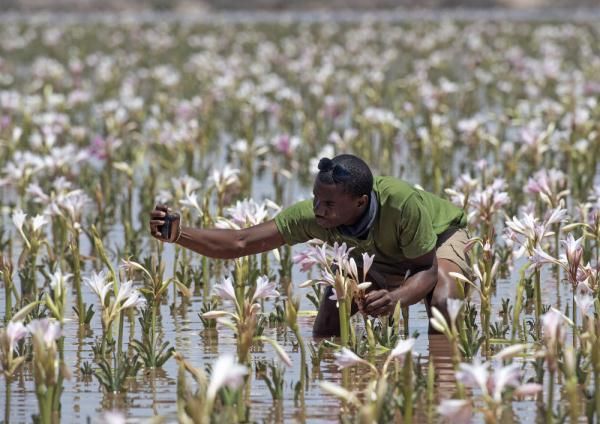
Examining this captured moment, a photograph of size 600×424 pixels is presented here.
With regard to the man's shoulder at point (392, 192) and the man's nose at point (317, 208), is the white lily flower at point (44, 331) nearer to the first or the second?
the man's nose at point (317, 208)

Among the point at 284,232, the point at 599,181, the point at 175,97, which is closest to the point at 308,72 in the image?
the point at 175,97

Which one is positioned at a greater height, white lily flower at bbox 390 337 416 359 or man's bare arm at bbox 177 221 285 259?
man's bare arm at bbox 177 221 285 259

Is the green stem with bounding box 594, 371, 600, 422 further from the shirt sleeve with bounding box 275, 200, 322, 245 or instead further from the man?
the shirt sleeve with bounding box 275, 200, 322, 245

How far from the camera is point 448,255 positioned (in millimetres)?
7223

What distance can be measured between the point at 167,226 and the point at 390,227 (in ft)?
3.08

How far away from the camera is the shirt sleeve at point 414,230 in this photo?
6.64 metres

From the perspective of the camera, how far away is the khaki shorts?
23.2 feet

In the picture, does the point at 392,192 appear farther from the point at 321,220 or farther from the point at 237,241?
the point at 237,241

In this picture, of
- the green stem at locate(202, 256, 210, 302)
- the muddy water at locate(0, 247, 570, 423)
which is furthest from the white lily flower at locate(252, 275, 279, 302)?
the green stem at locate(202, 256, 210, 302)

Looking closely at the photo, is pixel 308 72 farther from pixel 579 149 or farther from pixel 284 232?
pixel 284 232

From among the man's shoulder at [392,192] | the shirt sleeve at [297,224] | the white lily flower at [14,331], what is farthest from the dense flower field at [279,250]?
the man's shoulder at [392,192]

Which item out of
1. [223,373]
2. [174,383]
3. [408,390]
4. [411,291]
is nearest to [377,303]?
[411,291]

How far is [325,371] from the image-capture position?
6.52m

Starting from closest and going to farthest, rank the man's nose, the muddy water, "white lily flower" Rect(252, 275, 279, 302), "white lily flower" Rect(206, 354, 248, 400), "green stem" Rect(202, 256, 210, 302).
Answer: "white lily flower" Rect(206, 354, 248, 400) → the muddy water → "white lily flower" Rect(252, 275, 279, 302) → the man's nose → "green stem" Rect(202, 256, 210, 302)
